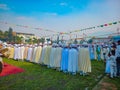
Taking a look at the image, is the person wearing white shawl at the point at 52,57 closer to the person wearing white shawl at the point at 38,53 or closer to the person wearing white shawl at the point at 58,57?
the person wearing white shawl at the point at 58,57

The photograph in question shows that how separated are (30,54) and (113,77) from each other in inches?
297

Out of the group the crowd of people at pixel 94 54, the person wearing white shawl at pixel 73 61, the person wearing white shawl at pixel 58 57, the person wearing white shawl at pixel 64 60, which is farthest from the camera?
the person wearing white shawl at pixel 58 57

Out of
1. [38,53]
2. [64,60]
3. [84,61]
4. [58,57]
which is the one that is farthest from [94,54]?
[84,61]

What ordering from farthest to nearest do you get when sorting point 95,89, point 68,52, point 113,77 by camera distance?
point 68,52 < point 113,77 < point 95,89

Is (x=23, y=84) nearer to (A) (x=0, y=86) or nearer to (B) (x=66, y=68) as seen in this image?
(A) (x=0, y=86)

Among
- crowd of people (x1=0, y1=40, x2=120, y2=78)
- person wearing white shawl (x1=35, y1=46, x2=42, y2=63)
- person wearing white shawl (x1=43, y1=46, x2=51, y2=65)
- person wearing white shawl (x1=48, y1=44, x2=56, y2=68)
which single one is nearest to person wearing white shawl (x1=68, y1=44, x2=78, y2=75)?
crowd of people (x1=0, y1=40, x2=120, y2=78)

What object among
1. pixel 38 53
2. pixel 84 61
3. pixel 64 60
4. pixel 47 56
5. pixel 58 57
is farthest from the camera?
pixel 38 53

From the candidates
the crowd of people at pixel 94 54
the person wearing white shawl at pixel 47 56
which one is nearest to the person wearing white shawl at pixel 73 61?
the crowd of people at pixel 94 54

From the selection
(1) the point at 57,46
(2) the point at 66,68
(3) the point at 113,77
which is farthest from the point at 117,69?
(1) the point at 57,46

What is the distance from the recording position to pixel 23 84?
5.35 m

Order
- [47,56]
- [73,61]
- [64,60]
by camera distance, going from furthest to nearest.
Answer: [47,56] → [64,60] → [73,61]

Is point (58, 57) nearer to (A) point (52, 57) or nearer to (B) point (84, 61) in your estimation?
(A) point (52, 57)

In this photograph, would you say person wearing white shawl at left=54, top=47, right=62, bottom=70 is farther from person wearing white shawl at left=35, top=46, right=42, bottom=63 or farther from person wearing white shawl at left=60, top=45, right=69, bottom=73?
person wearing white shawl at left=35, top=46, right=42, bottom=63

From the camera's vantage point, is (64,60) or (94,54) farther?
(94,54)
